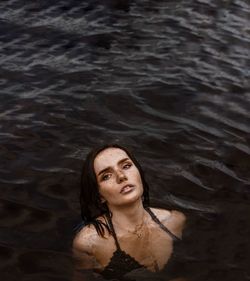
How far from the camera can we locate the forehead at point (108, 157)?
220 inches

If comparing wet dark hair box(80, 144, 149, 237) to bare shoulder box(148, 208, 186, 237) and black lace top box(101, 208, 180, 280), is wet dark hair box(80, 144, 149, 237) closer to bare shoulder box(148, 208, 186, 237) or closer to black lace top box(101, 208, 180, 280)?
black lace top box(101, 208, 180, 280)

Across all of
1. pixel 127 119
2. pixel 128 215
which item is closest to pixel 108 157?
pixel 128 215

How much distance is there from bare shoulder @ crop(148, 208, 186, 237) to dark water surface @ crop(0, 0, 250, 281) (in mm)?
259

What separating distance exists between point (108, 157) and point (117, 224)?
822mm

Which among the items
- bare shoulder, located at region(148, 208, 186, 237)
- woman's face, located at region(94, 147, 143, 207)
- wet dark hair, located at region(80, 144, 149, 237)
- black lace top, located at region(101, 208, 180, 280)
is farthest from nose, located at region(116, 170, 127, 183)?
bare shoulder, located at region(148, 208, 186, 237)

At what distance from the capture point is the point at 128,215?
5.82 metres

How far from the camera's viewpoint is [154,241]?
6.06m

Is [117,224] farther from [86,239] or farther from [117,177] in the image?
[117,177]

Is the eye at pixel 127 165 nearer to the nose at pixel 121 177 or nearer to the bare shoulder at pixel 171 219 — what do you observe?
the nose at pixel 121 177

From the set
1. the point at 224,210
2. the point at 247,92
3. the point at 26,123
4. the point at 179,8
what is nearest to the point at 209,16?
the point at 179,8

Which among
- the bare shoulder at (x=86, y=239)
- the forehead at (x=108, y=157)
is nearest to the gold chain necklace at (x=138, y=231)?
the bare shoulder at (x=86, y=239)

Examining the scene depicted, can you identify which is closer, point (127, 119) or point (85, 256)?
point (85, 256)

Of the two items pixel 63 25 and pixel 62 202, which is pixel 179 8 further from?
pixel 62 202

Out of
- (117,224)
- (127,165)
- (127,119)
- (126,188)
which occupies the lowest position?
(127,119)
